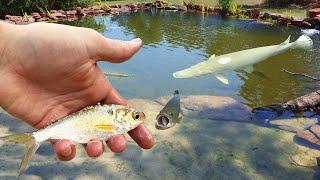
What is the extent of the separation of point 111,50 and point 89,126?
66 centimetres

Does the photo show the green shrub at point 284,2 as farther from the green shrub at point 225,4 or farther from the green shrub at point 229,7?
the green shrub at point 225,4

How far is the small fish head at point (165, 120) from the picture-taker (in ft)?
18.0

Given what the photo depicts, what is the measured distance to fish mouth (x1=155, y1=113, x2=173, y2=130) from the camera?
18.1 ft

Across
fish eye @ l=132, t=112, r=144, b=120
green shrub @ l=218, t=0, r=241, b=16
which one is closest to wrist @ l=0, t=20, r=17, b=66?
fish eye @ l=132, t=112, r=144, b=120

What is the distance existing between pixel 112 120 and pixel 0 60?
1.34 m

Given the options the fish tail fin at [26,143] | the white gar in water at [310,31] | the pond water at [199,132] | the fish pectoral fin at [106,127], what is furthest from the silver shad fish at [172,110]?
the white gar in water at [310,31]

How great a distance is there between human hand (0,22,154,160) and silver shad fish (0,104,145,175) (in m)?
0.41

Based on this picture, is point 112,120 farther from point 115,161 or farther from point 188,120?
point 188,120

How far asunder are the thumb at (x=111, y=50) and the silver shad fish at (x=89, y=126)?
50cm

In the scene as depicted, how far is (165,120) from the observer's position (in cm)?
575

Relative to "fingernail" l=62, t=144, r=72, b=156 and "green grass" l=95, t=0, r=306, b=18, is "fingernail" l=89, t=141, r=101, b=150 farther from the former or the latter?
"green grass" l=95, t=0, r=306, b=18

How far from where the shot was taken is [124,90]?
1005cm

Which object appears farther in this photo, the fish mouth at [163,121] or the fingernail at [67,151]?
the fish mouth at [163,121]

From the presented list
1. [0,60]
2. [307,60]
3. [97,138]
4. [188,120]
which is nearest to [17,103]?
[0,60]
